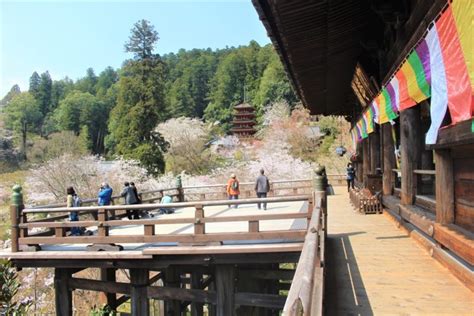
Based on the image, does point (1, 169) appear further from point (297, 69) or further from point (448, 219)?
point (448, 219)

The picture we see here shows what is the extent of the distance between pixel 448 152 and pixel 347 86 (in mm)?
10099

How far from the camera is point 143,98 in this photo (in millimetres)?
42812

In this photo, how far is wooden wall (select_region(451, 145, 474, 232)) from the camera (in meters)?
4.76

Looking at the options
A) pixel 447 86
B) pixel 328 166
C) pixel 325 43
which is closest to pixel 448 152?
pixel 447 86

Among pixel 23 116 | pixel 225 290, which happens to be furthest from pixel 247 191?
pixel 23 116

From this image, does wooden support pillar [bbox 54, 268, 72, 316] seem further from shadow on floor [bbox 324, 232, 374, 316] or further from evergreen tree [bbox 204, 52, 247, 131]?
evergreen tree [bbox 204, 52, 247, 131]

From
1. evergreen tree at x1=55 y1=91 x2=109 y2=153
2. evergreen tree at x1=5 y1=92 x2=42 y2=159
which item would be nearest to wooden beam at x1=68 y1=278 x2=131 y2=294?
evergreen tree at x1=55 y1=91 x2=109 y2=153

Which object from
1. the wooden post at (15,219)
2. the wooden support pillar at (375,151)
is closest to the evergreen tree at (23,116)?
the wooden post at (15,219)

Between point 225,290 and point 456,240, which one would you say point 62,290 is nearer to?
point 225,290

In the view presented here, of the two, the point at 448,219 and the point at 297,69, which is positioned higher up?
the point at 297,69

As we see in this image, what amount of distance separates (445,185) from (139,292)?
22.0ft

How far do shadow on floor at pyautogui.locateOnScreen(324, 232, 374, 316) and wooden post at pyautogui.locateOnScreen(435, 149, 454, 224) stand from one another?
134 cm

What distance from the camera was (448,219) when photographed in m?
5.38

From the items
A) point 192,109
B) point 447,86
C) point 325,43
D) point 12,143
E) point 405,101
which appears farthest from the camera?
point 192,109
